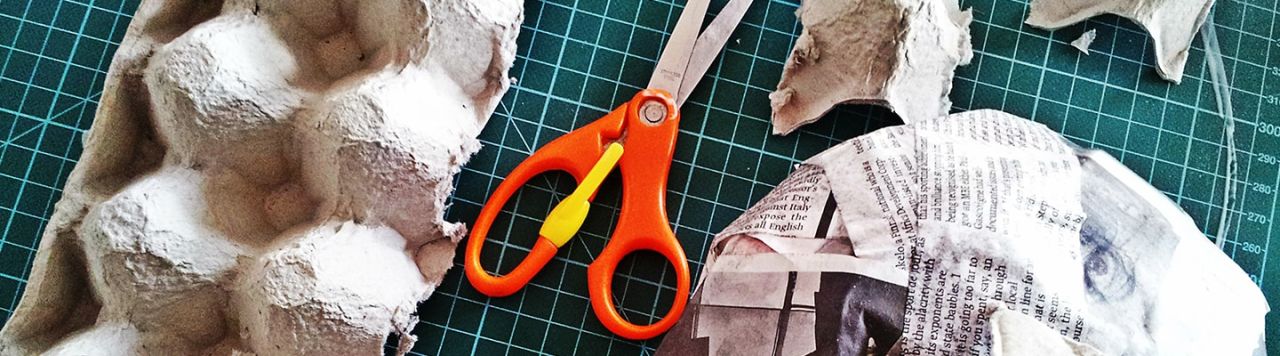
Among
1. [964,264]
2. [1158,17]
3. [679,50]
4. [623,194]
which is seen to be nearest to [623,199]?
[623,194]

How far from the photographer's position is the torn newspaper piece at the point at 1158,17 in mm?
905

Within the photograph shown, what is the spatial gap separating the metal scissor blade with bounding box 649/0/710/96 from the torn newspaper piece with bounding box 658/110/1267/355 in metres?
0.18

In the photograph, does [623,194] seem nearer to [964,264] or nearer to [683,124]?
[683,124]

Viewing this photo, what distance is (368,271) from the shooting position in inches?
32.1

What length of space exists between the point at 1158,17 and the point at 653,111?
0.45 meters

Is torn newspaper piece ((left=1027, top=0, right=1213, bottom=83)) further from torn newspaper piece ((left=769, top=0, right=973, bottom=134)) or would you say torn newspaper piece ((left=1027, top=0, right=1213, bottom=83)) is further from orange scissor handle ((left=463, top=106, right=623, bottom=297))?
orange scissor handle ((left=463, top=106, right=623, bottom=297))

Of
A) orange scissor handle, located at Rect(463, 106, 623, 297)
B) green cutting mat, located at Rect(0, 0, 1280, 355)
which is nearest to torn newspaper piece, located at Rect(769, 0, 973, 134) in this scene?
green cutting mat, located at Rect(0, 0, 1280, 355)

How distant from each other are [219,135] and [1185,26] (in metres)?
0.82

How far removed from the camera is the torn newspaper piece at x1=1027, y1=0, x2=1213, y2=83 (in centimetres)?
91

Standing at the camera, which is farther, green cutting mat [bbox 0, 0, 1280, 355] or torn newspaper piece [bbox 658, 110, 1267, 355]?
green cutting mat [bbox 0, 0, 1280, 355]

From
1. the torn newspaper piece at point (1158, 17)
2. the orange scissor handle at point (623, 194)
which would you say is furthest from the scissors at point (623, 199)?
the torn newspaper piece at point (1158, 17)

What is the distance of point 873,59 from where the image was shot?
862mm

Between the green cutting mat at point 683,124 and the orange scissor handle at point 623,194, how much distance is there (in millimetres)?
24

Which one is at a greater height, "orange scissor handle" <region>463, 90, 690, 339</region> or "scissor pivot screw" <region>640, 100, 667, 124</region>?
"scissor pivot screw" <region>640, 100, 667, 124</region>
